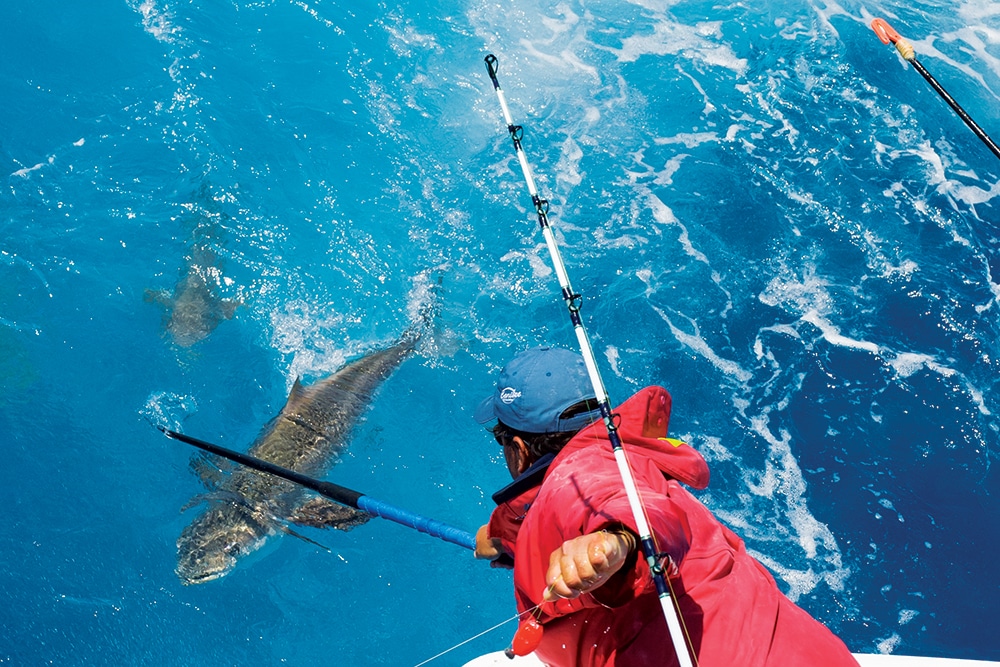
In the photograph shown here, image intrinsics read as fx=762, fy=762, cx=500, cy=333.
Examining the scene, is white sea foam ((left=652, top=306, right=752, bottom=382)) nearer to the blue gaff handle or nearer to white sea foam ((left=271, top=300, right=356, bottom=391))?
white sea foam ((left=271, top=300, right=356, bottom=391))

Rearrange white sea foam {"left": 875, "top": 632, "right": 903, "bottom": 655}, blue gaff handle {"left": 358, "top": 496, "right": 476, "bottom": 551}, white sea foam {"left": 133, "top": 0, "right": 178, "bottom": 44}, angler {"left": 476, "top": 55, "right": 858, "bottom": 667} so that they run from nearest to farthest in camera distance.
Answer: angler {"left": 476, "top": 55, "right": 858, "bottom": 667} < blue gaff handle {"left": 358, "top": 496, "right": 476, "bottom": 551} < white sea foam {"left": 875, "top": 632, "right": 903, "bottom": 655} < white sea foam {"left": 133, "top": 0, "right": 178, "bottom": 44}

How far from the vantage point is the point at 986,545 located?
6.33 meters

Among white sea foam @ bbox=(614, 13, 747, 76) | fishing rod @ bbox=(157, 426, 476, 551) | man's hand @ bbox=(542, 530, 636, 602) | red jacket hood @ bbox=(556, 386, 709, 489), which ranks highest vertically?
man's hand @ bbox=(542, 530, 636, 602)

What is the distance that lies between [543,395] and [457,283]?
500 cm

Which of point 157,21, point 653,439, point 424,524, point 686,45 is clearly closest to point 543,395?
point 653,439

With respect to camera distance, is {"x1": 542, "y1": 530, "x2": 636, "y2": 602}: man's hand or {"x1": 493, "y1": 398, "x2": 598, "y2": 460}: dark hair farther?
{"x1": 493, "y1": 398, "x2": 598, "y2": 460}: dark hair

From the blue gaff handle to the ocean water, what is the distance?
7.01ft

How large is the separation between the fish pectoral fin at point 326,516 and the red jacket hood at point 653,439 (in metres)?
3.89

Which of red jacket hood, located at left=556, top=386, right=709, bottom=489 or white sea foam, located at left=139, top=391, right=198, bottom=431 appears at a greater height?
red jacket hood, located at left=556, top=386, right=709, bottom=489

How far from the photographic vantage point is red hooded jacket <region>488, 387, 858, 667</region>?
6.39 ft

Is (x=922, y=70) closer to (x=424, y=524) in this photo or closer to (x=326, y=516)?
(x=424, y=524)

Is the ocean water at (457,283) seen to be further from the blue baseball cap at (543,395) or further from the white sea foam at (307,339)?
the blue baseball cap at (543,395)

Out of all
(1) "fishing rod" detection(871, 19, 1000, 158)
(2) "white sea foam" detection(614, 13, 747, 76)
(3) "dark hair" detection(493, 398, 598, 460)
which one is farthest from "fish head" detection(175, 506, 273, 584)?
(2) "white sea foam" detection(614, 13, 747, 76)

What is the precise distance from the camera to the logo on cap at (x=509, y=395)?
8.43ft
